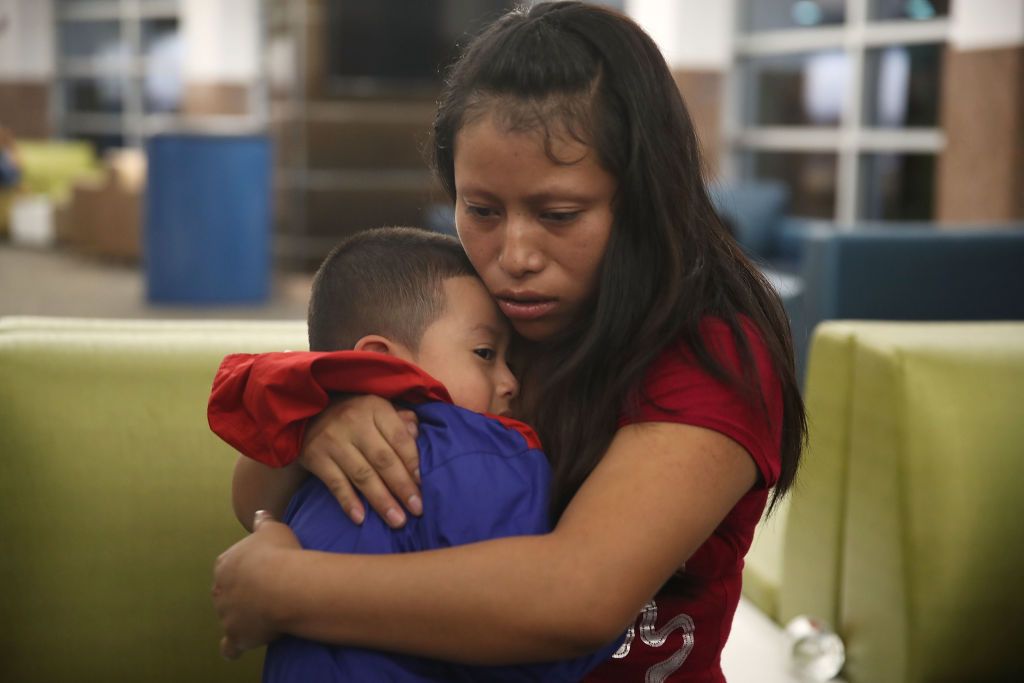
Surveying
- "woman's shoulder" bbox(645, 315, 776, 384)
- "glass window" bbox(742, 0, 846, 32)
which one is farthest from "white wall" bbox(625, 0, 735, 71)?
"woman's shoulder" bbox(645, 315, 776, 384)

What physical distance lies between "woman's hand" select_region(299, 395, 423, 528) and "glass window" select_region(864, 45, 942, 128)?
5.87 meters

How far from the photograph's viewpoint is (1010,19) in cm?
509

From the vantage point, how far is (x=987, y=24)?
5.23m

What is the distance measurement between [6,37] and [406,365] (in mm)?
13875

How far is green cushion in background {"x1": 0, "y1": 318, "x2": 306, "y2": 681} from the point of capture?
4.62 feet

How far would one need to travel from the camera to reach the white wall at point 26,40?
13211mm

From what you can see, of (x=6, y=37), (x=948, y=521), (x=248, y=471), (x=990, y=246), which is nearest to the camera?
(x=248, y=471)

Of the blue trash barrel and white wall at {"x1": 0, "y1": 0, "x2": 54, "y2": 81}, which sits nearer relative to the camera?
the blue trash barrel

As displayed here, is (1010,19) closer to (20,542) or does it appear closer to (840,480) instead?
(840,480)

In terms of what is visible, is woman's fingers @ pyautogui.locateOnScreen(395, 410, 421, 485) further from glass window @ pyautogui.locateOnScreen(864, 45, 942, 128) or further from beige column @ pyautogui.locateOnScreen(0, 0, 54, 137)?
beige column @ pyautogui.locateOnScreen(0, 0, 54, 137)

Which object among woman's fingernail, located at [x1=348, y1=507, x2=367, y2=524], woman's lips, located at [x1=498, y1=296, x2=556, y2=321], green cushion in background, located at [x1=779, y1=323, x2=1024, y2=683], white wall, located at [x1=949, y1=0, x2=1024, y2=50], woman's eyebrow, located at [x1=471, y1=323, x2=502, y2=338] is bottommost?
green cushion in background, located at [x1=779, y1=323, x2=1024, y2=683]

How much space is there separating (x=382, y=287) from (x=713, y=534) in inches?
14.5

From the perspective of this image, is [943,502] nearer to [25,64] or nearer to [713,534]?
[713,534]

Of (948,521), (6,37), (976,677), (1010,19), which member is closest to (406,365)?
(948,521)
